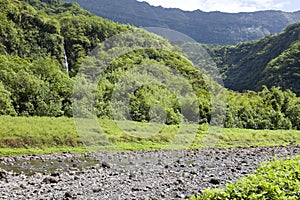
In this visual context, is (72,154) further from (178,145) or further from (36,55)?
(36,55)

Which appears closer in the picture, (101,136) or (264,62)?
(101,136)

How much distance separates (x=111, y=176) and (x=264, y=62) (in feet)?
372

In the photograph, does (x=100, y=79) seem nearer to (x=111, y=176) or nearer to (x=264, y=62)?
(x=111, y=176)

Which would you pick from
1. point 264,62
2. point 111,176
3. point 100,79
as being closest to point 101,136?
point 111,176

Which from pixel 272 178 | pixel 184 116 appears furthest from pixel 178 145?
pixel 272 178

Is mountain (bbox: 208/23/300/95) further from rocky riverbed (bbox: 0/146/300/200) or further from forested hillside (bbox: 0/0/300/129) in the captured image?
rocky riverbed (bbox: 0/146/300/200)

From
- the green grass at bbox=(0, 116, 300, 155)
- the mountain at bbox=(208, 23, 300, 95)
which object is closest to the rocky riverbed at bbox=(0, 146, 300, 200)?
the green grass at bbox=(0, 116, 300, 155)

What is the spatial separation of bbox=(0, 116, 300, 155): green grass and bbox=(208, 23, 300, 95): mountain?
66.1 meters

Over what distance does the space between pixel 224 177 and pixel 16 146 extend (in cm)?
1611

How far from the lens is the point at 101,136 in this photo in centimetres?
3047

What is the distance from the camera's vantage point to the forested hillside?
102 feet

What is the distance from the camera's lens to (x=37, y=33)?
8344cm

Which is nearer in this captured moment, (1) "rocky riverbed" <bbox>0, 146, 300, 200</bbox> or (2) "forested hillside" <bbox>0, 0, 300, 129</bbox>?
(1) "rocky riverbed" <bbox>0, 146, 300, 200</bbox>

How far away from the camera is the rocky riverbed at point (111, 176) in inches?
501
